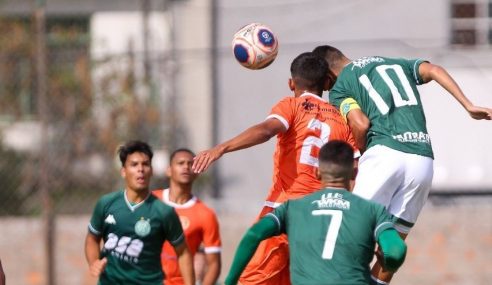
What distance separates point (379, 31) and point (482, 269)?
12.7 feet

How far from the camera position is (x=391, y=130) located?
8.45m

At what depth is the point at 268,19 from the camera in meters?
17.1

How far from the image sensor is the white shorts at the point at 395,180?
8.34m

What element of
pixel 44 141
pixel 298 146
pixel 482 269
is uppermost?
pixel 298 146

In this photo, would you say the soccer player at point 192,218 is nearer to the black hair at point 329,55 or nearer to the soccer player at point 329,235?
the black hair at point 329,55

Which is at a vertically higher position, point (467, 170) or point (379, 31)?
point (379, 31)

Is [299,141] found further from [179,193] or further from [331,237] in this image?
[179,193]

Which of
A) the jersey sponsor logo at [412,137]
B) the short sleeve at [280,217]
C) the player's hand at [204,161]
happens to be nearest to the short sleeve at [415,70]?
the jersey sponsor logo at [412,137]

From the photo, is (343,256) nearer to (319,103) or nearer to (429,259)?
(319,103)

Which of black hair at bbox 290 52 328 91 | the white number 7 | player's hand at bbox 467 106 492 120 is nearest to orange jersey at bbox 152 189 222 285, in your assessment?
black hair at bbox 290 52 328 91

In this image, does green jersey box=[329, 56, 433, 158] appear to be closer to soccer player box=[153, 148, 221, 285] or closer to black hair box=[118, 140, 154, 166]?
black hair box=[118, 140, 154, 166]

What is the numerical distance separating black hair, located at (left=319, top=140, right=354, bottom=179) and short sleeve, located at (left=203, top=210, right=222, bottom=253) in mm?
4386

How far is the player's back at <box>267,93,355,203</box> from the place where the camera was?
8.80 meters

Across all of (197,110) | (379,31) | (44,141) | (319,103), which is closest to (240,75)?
(197,110)
